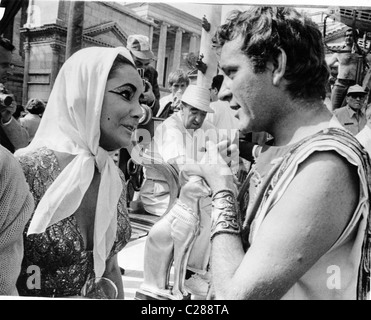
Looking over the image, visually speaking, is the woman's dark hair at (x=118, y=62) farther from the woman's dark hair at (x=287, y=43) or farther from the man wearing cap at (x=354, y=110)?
the man wearing cap at (x=354, y=110)

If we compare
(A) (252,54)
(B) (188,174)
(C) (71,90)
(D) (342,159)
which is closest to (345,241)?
(D) (342,159)

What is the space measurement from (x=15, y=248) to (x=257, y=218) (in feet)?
2.43

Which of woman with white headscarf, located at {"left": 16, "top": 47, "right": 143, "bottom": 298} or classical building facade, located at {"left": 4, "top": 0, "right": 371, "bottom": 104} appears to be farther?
classical building facade, located at {"left": 4, "top": 0, "right": 371, "bottom": 104}

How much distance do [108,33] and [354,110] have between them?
42.7 inches

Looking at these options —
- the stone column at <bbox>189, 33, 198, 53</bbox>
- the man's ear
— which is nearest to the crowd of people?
the man's ear

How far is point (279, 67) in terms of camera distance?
3.92 ft

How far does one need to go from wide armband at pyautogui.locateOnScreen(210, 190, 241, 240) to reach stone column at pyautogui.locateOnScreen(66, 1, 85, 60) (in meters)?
0.89

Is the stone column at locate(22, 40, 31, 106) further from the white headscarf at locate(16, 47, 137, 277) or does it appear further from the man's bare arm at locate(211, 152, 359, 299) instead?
the man's bare arm at locate(211, 152, 359, 299)

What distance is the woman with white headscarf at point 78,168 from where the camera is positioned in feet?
4.85

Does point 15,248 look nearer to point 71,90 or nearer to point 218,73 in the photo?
point 71,90

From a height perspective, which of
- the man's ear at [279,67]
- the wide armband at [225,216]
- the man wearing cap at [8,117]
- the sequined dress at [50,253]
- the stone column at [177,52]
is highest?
the stone column at [177,52]

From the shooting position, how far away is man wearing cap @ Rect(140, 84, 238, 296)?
67.2 inches

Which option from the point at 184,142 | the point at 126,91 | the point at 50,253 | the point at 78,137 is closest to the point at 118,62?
the point at 126,91

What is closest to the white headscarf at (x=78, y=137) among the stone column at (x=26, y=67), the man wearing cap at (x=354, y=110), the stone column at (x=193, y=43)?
the stone column at (x=26, y=67)
